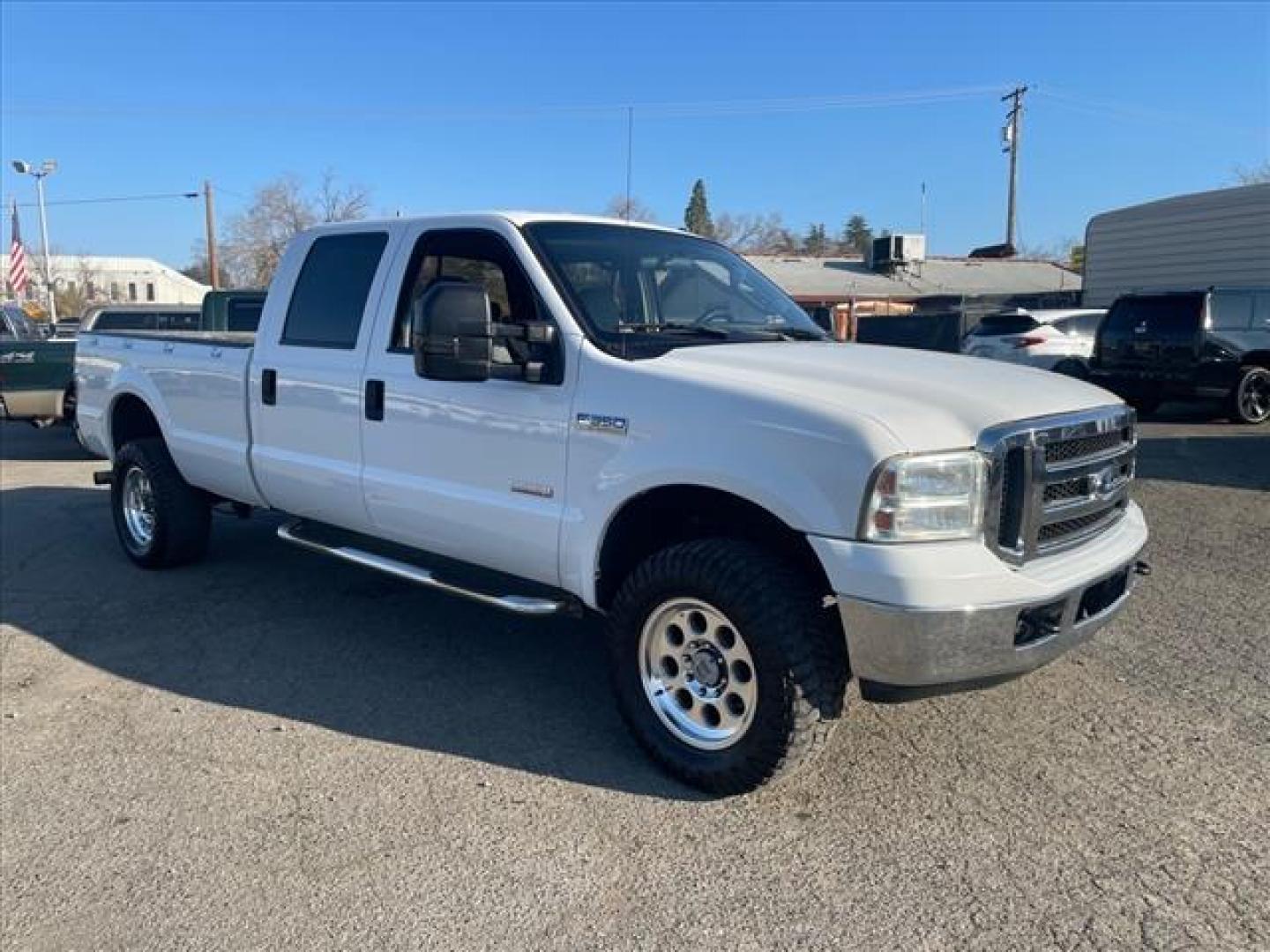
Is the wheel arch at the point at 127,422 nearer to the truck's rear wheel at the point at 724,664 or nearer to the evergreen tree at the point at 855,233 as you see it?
the truck's rear wheel at the point at 724,664

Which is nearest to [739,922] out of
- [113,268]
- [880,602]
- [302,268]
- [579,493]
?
[880,602]

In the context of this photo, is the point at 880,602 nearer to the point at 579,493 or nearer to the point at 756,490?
the point at 756,490

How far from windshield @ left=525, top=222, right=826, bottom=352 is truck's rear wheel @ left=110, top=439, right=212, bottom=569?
3.33 m

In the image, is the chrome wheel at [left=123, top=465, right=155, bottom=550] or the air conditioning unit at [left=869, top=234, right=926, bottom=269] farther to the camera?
the air conditioning unit at [left=869, top=234, right=926, bottom=269]

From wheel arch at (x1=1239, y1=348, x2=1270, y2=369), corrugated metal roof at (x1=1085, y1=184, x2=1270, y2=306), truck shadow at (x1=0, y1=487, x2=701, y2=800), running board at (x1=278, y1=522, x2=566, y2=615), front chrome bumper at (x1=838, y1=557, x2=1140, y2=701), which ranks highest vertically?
corrugated metal roof at (x1=1085, y1=184, x2=1270, y2=306)

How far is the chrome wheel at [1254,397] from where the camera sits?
1299cm

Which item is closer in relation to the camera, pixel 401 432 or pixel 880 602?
pixel 880 602

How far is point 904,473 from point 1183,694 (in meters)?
2.21

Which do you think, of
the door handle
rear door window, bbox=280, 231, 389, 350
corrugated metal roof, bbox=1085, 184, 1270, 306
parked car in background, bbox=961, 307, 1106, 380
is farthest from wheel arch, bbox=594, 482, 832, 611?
corrugated metal roof, bbox=1085, 184, 1270, 306

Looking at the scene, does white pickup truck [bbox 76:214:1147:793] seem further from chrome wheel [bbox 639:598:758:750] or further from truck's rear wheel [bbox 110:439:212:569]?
truck's rear wheel [bbox 110:439:212:569]

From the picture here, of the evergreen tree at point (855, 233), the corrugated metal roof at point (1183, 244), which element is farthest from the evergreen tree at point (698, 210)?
the corrugated metal roof at point (1183, 244)

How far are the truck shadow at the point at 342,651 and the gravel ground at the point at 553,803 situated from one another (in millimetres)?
22

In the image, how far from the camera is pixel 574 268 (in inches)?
161

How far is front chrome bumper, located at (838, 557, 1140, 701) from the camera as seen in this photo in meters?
2.98
